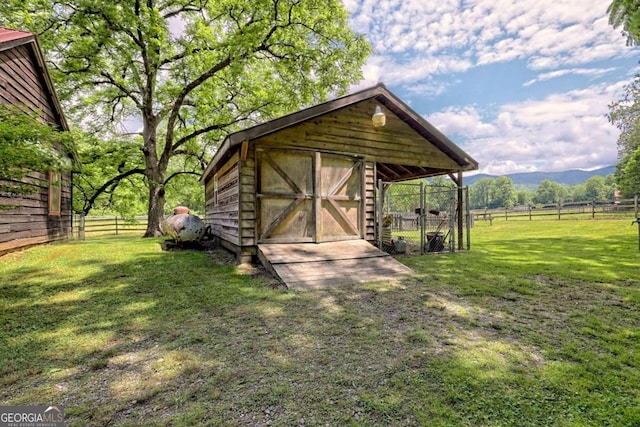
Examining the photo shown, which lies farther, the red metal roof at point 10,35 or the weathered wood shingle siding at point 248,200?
the red metal roof at point 10,35

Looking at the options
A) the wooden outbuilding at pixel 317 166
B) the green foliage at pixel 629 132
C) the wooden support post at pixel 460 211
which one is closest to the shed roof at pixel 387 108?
the wooden outbuilding at pixel 317 166

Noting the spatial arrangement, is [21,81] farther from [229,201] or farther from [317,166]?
[317,166]

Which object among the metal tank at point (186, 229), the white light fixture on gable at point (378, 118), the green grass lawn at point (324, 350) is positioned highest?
the white light fixture on gable at point (378, 118)

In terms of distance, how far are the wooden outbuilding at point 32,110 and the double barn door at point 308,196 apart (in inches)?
162

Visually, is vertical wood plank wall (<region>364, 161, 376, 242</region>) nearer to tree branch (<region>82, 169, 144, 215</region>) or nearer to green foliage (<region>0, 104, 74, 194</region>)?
green foliage (<region>0, 104, 74, 194</region>)

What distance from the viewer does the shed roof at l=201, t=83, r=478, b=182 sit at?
6.59 meters

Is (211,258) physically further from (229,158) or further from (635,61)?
(635,61)

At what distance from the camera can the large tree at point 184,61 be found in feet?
40.4

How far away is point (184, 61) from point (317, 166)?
11.3 metres

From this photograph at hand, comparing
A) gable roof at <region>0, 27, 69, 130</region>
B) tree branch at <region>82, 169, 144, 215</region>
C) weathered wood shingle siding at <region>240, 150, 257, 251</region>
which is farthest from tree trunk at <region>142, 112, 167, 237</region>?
weathered wood shingle siding at <region>240, 150, 257, 251</region>

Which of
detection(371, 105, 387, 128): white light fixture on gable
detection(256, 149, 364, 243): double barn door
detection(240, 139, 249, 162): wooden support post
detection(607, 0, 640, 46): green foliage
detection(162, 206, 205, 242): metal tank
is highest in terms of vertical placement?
detection(607, 0, 640, 46): green foliage

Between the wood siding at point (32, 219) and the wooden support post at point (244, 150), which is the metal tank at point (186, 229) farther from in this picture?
the wooden support post at point (244, 150)

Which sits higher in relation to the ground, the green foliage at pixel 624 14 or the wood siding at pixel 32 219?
the green foliage at pixel 624 14

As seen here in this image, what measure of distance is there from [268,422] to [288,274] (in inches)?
146
